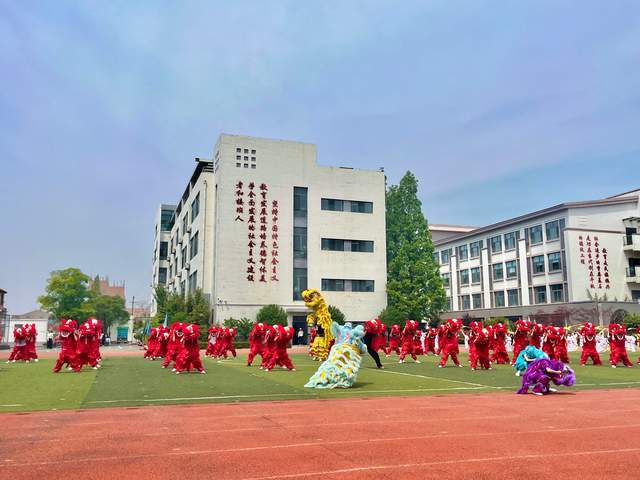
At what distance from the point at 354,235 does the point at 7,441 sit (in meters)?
40.1

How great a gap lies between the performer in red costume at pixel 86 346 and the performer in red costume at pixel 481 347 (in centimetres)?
1354

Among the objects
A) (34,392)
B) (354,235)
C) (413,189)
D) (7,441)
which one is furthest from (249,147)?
(7,441)

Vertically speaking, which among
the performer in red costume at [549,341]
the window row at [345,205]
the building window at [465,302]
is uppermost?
the window row at [345,205]

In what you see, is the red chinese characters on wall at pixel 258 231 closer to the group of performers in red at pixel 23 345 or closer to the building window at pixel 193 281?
the building window at pixel 193 281

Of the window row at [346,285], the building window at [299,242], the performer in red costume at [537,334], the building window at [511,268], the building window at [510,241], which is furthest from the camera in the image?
the building window at [510,241]

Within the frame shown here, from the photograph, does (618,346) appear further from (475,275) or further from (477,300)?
(475,275)

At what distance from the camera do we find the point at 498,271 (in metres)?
57.8

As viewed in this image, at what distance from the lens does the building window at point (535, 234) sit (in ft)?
170

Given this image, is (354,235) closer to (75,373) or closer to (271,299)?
(271,299)

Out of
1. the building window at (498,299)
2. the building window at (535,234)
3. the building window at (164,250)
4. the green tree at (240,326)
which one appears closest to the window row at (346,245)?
the green tree at (240,326)

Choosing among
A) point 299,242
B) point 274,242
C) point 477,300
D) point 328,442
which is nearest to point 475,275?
point 477,300

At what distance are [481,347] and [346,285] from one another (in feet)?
86.6

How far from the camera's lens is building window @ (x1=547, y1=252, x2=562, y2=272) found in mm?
49188

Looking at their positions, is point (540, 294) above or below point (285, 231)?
below
